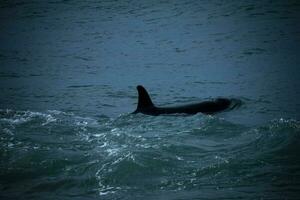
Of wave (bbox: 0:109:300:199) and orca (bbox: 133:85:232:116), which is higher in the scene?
orca (bbox: 133:85:232:116)

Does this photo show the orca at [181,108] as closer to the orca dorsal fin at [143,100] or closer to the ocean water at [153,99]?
the orca dorsal fin at [143,100]

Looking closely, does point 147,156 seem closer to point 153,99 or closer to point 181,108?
point 181,108

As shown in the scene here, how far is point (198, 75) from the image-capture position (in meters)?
16.4

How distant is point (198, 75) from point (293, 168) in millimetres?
8551

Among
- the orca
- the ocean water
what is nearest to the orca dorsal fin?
the orca

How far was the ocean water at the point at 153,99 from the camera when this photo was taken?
8000 mm

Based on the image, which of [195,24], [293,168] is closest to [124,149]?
[293,168]

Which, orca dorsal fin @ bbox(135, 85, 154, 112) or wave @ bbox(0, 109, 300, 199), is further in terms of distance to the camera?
orca dorsal fin @ bbox(135, 85, 154, 112)

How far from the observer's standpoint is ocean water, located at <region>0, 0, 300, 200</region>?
800 cm

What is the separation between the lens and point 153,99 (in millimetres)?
13805

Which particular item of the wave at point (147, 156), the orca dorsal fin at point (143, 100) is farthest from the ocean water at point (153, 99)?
the orca dorsal fin at point (143, 100)

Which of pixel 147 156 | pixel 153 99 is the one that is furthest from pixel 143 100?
pixel 147 156

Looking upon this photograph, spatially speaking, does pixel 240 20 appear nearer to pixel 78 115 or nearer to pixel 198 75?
pixel 198 75

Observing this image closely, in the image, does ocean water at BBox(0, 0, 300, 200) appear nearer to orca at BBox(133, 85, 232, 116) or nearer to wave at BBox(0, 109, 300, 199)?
wave at BBox(0, 109, 300, 199)
